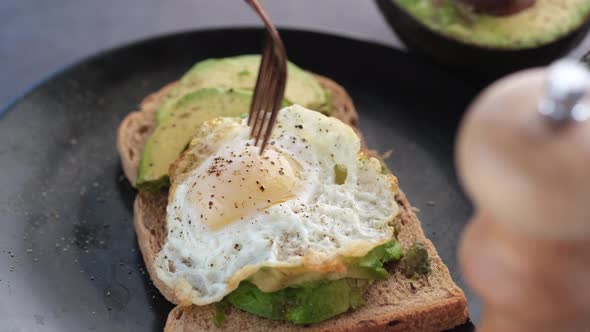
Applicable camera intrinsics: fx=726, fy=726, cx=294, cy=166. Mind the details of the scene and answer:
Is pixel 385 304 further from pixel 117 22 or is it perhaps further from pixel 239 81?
pixel 117 22

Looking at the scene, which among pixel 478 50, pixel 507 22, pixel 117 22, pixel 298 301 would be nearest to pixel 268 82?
pixel 298 301

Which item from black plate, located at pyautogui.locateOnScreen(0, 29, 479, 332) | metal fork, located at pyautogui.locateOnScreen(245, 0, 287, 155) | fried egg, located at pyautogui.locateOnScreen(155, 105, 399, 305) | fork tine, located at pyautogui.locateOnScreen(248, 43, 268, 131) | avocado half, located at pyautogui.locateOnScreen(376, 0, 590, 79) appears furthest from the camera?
avocado half, located at pyautogui.locateOnScreen(376, 0, 590, 79)

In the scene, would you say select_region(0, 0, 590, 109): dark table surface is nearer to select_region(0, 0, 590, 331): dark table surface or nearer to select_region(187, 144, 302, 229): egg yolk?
select_region(0, 0, 590, 331): dark table surface

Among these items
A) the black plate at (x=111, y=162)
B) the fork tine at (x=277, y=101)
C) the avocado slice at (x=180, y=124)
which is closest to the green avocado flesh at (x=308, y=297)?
the black plate at (x=111, y=162)

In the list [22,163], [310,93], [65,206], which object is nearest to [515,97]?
[310,93]

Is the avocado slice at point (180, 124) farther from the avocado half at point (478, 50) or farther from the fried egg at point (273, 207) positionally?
the avocado half at point (478, 50)

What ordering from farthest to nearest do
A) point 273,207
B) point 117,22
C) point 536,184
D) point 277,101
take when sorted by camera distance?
point 117,22
point 273,207
point 277,101
point 536,184

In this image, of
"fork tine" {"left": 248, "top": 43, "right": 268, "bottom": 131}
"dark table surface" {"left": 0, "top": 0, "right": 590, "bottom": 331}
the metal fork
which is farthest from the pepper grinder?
"dark table surface" {"left": 0, "top": 0, "right": 590, "bottom": 331}
